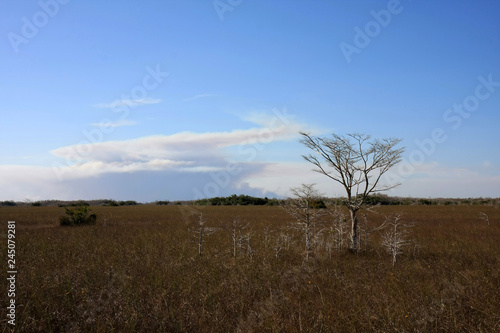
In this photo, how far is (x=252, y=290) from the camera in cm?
768

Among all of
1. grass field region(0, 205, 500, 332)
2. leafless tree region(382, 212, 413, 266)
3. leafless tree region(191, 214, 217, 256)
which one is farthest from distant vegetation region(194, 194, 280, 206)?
grass field region(0, 205, 500, 332)

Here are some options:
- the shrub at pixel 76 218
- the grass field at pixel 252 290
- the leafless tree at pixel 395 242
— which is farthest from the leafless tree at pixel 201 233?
the shrub at pixel 76 218

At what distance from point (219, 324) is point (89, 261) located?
6.30m

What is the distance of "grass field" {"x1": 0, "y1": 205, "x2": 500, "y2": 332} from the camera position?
19.5ft

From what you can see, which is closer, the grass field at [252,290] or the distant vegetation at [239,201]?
the grass field at [252,290]

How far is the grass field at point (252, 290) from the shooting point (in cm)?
595

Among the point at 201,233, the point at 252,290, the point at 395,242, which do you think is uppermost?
the point at 201,233

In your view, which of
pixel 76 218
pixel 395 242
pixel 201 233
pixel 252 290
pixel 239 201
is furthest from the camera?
pixel 239 201

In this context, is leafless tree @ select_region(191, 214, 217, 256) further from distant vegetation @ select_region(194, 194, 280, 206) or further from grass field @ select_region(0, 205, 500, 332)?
distant vegetation @ select_region(194, 194, 280, 206)

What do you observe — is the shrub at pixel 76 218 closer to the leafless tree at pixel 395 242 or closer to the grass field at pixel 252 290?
the grass field at pixel 252 290

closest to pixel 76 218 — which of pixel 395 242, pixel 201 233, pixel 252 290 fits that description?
pixel 201 233

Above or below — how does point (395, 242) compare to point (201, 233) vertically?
below

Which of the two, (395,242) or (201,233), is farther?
(201,233)

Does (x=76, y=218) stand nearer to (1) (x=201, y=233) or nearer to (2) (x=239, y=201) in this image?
(1) (x=201, y=233)
